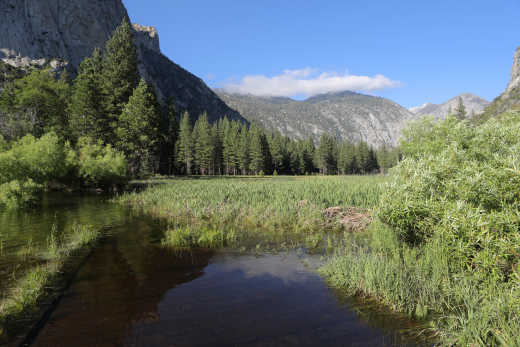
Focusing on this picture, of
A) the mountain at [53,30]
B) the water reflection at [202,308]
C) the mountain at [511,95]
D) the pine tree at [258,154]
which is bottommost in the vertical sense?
the water reflection at [202,308]

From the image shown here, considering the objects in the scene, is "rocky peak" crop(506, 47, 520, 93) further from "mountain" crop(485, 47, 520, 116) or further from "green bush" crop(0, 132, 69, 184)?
"green bush" crop(0, 132, 69, 184)

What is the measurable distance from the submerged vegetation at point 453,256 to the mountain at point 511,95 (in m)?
136

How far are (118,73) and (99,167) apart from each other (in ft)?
61.7

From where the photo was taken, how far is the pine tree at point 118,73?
1543 inches

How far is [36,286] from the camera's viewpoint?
6.41 meters

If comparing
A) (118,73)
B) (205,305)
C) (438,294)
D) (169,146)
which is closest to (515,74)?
(169,146)

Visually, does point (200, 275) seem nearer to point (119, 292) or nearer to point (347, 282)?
point (119, 292)

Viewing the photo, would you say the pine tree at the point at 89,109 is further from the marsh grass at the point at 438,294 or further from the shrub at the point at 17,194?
the marsh grass at the point at 438,294

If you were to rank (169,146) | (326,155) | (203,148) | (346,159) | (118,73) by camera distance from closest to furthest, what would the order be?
(118,73) < (169,146) < (203,148) < (326,155) < (346,159)

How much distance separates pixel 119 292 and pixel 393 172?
9.77m

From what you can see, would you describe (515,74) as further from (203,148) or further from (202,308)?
(202,308)

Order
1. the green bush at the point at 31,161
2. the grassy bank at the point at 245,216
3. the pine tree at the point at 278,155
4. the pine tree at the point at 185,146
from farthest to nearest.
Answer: the pine tree at the point at 278,155, the pine tree at the point at 185,146, the green bush at the point at 31,161, the grassy bank at the point at 245,216

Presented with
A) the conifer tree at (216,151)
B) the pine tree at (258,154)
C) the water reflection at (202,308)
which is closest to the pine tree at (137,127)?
the water reflection at (202,308)

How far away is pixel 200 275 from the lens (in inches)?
318
